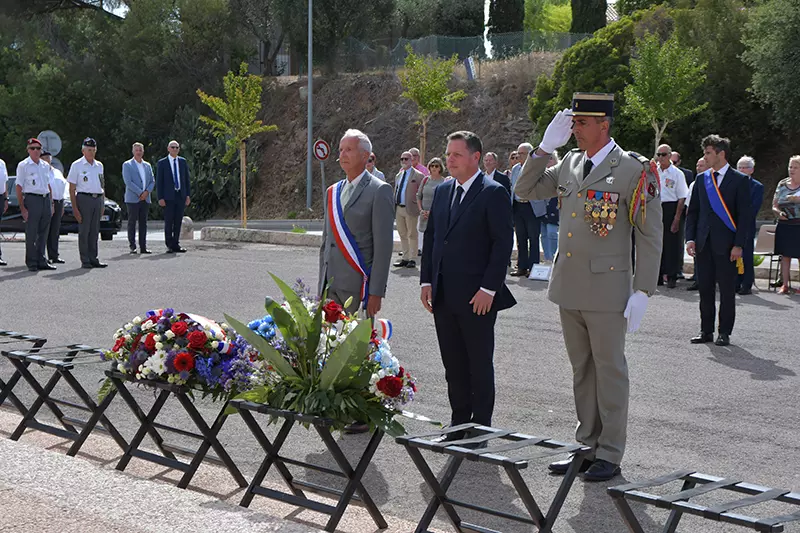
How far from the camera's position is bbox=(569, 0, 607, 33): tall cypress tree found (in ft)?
147

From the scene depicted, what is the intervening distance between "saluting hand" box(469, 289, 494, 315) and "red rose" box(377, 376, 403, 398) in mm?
1125

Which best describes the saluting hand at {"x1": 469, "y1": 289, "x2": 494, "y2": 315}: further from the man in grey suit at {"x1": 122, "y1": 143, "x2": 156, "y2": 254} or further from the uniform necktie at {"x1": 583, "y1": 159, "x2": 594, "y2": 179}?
the man in grey suit at {"x1": 122, "y1": 143, "x2": 156, "y2": 254}

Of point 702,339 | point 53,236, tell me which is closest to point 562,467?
point 702,339

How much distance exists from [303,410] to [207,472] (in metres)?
1.08

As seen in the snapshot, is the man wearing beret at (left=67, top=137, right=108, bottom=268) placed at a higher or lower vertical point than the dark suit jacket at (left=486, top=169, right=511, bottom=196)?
lower

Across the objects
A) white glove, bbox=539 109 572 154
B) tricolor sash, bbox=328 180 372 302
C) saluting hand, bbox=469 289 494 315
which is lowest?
saluting hand, bbox=469 289 494 315

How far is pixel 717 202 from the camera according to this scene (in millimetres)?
9984

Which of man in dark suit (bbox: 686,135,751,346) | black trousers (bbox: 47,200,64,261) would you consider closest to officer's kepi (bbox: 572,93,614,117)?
man in dark suit (bbox: 686,135,751,346)

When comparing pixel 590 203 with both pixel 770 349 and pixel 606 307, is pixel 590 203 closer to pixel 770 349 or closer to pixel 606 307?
pixel 606 307

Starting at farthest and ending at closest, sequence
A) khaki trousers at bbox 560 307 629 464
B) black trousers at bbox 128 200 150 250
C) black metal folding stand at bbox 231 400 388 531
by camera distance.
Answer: black trousers at bbox 128 200 150 250
khaki trousers at bbox 560 307 629 464
black metal folding stand at bbox 231 400 388 531

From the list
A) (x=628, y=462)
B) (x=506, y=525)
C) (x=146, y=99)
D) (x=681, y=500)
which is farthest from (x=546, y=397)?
(x=146, y=99)

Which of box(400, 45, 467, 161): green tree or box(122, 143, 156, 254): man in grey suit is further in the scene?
box(400, 45, 467, 161): green tree

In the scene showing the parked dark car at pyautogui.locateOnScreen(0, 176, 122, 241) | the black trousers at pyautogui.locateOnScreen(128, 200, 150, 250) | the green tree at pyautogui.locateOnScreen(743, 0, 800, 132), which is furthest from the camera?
the green tree at pyautogui.locateOnScreen(743, 0, 800, 132)

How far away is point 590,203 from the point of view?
5594 millimetres
